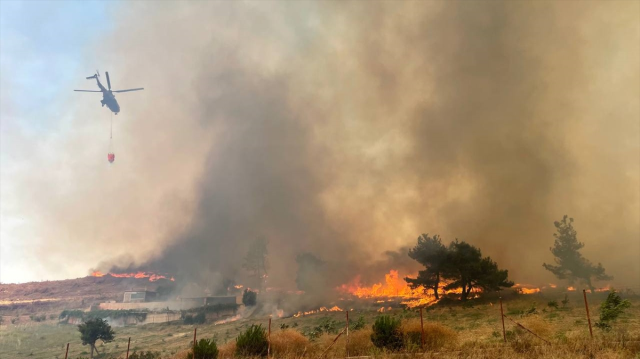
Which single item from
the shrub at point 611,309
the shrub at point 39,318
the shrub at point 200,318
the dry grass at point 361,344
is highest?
the shrub at point 611,309

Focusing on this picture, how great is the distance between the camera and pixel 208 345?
26.2m

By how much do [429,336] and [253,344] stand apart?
1274cm

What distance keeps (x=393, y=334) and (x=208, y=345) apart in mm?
13794

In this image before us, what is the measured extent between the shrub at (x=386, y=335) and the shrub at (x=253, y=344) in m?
8.05

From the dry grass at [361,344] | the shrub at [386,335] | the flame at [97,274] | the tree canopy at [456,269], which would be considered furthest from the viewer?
the flame at [97,274]

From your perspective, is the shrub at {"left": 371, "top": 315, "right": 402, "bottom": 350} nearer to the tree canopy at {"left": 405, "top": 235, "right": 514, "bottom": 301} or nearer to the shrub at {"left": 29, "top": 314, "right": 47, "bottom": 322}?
the tree canopy at {"left": 405, "top": 235, "right": 514, "bottom": 301}

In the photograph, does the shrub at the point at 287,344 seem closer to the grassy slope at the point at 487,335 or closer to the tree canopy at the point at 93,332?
the grassy slope at the point at 487,335

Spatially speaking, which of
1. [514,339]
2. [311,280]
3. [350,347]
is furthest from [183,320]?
[514,339]

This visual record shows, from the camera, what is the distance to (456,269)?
191 feet

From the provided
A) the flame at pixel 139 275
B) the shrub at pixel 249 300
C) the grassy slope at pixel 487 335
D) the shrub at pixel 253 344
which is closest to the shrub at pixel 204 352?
the shrub at pixel 253 344

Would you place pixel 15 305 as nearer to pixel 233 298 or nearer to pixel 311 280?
pixel 233 298

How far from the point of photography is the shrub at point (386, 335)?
24.0 m

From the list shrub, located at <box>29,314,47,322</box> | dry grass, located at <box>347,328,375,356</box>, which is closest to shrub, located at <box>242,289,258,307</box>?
shrub, located at <box>29,314,47,322</box>

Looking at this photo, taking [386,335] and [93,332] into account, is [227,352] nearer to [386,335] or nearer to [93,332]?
[386,335]
